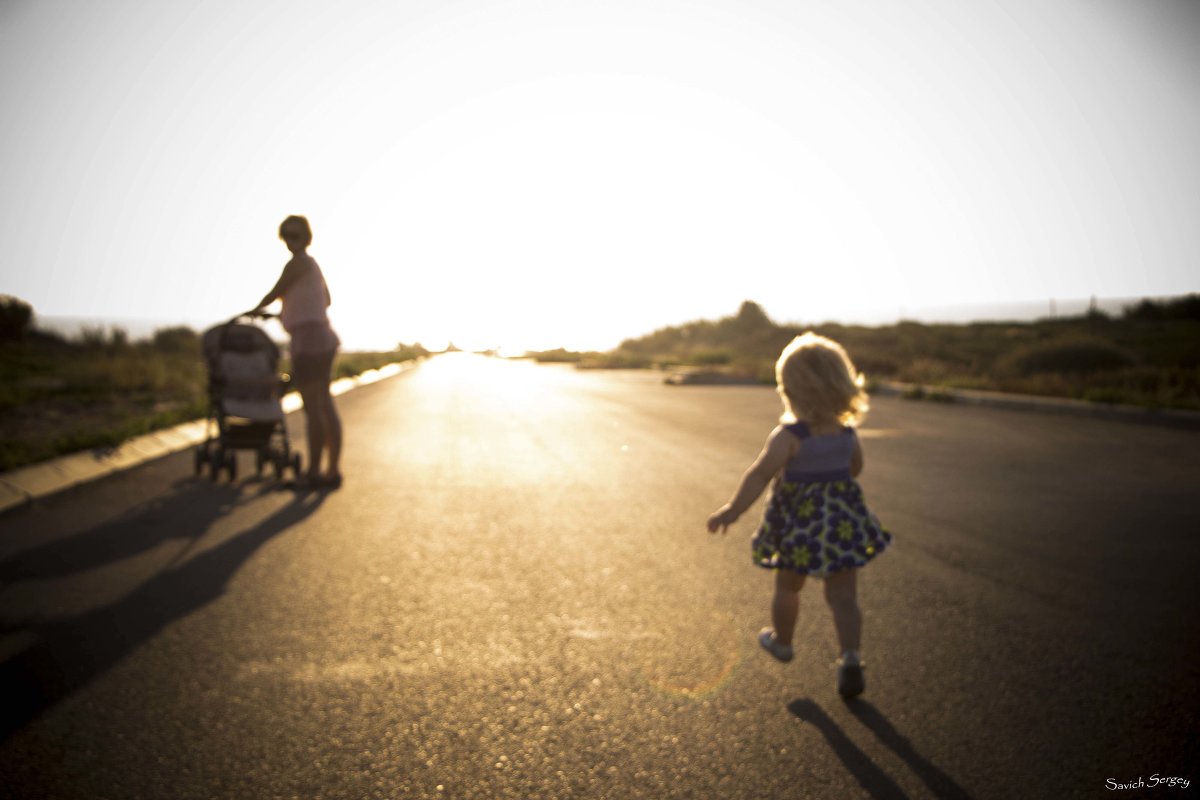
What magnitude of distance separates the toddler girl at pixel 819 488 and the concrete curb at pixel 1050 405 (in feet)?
40.3

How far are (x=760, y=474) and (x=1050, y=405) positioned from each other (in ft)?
49.0

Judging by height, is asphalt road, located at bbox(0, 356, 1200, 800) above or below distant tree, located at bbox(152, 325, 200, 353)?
below

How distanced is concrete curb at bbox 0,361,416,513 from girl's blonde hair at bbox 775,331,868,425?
606cm

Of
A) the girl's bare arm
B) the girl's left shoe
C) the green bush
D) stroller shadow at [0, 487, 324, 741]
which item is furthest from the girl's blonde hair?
the green bush

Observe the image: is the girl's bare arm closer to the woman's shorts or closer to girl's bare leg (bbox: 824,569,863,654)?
girl's bare leg (bbox: 824,569,863,654)

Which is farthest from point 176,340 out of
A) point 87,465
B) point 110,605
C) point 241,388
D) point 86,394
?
point 110,605

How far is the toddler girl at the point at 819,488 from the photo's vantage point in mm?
3709

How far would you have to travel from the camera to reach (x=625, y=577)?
538 cm

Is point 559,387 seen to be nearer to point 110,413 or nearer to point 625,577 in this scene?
point 110,413

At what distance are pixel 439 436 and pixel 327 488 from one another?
15.2ft

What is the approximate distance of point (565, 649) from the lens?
4156 mm

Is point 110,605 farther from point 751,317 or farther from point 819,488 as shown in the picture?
point 751,317

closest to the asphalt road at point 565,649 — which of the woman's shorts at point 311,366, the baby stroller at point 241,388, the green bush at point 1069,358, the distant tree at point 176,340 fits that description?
the baby stroller at point 241,388

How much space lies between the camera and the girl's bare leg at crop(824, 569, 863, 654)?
12.2 feet
